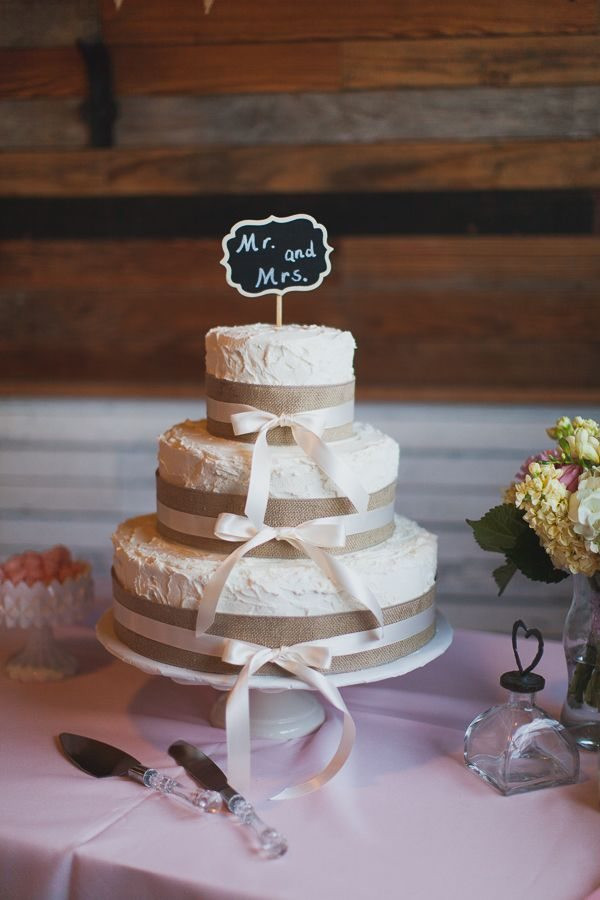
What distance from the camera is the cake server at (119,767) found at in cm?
122

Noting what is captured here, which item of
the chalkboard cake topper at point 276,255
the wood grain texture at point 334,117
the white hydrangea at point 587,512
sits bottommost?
the white hydrangea at point 587,512

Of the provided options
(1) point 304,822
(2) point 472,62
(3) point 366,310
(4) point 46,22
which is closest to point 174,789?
(1) point 304,822

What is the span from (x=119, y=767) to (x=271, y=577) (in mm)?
309

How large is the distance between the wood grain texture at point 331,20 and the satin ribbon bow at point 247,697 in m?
2.02

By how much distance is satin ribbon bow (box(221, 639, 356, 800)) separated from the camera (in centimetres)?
127

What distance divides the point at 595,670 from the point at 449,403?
5.45 ft

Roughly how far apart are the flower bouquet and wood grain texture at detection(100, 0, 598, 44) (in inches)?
69.5

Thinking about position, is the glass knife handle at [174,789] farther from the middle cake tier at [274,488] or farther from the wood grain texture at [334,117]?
the wood grain texture at [334,117]

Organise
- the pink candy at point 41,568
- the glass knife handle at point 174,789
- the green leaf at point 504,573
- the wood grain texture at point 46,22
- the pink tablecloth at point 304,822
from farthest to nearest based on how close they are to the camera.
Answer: the wood grain texture at point 46,22, the pink candy at point 41,568, the green leaf at point 504,573, the glass knife handle at point 174,789, the pink tablecloth at point 304,822

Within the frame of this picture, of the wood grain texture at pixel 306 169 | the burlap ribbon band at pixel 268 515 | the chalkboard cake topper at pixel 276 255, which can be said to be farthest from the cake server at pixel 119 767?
the wood grain texture at pixel 306 169

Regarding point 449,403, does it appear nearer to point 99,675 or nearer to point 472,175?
point 472,175

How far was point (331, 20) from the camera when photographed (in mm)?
2791

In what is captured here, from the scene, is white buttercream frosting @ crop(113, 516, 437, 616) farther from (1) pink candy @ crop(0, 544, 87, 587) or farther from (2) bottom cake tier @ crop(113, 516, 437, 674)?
(1) pink candy @ crop(0, 544, 87, 587)

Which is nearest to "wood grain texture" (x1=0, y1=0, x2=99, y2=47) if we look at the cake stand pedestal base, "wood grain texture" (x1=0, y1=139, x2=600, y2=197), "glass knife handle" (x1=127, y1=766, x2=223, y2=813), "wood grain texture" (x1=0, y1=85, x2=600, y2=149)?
"wood grain texture" (x1=0, y1=85, x2=600, y2=149)
